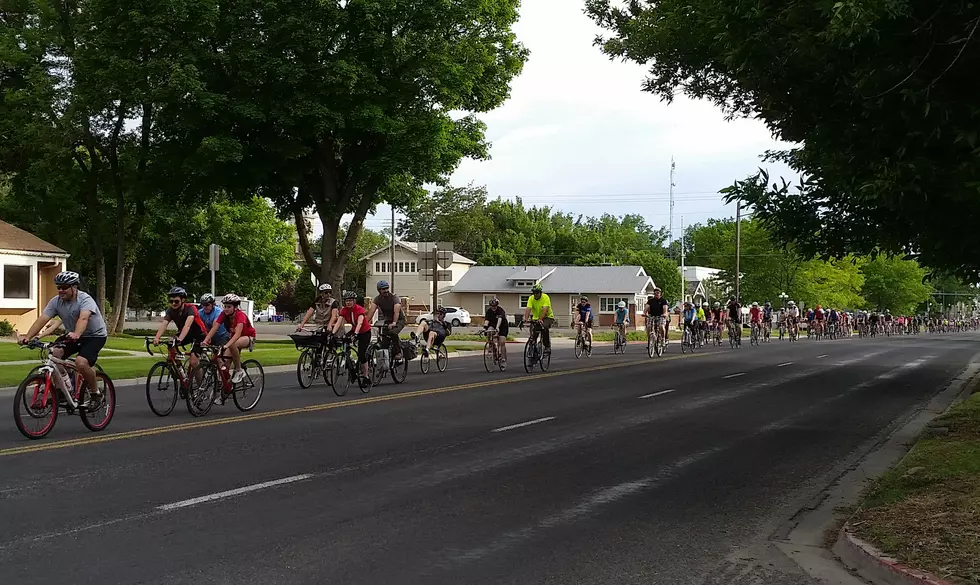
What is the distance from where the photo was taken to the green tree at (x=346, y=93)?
31.7 metres

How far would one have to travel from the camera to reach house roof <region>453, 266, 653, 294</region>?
84.7 m

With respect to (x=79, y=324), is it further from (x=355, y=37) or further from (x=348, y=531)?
(x=355, y=37)

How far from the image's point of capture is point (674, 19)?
2091cm

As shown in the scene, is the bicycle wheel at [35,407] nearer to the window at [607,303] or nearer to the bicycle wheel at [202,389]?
the bicycle wheel at [202,389]

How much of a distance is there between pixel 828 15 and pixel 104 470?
25.5ft

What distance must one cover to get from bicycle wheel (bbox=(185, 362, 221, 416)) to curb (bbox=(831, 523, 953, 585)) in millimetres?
9344

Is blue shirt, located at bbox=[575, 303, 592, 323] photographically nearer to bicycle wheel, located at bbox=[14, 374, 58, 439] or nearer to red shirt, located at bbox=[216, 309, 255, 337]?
red shirt, located at bbox=[216, 309, 255, 337]

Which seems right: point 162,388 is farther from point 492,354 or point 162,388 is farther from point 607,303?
point 607,303

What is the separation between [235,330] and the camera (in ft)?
45.0

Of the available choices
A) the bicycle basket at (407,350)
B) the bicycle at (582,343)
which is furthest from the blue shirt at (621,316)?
the bicycle basket at (407,350)

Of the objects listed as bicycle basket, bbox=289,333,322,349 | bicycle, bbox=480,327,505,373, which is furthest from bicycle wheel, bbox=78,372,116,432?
bicycle, bbox=480,327,505,373

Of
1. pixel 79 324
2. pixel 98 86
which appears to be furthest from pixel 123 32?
pixel 79 324

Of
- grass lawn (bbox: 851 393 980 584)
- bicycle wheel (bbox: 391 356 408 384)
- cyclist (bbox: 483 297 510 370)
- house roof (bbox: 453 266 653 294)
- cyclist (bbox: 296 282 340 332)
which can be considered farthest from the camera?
house roof (bbox: 453 266 653 294)

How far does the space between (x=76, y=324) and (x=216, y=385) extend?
2962 mm
